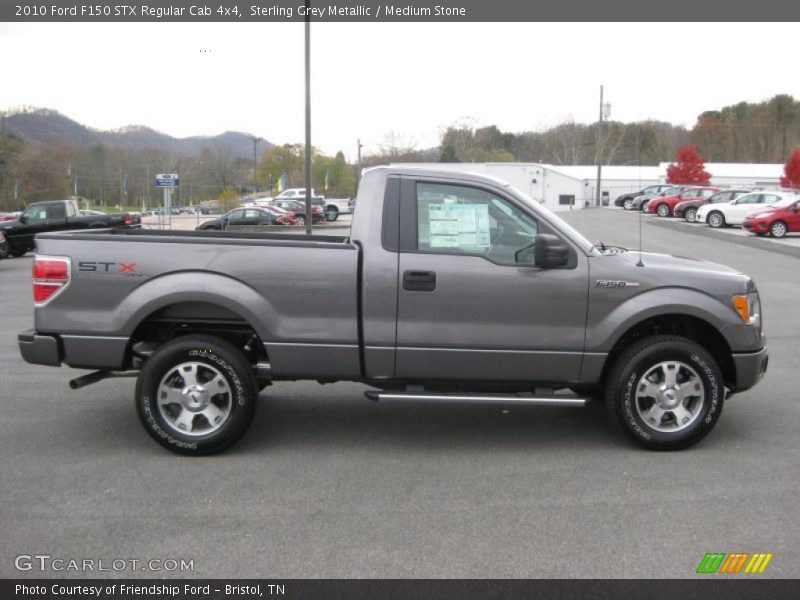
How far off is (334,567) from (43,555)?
1482 mm

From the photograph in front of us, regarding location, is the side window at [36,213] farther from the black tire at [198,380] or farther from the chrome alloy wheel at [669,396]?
the chrome alloy wheel at [669,396]

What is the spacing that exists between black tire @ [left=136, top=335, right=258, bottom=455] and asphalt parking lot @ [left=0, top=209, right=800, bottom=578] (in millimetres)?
151

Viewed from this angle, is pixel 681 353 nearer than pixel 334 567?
No

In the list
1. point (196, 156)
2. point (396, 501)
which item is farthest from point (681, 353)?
point (196, 156)

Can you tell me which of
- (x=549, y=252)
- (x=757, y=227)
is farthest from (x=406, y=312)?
(x=757, y=227)

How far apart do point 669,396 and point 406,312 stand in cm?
197

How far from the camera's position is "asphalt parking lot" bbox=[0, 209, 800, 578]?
371 centimetres

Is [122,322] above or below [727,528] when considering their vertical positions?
above

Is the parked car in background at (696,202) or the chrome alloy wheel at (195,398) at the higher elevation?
the parked car in background at (696,202)

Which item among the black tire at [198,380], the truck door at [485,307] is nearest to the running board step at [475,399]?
the truck door at [485,307]

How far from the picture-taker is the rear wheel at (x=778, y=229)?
2875 centimetres

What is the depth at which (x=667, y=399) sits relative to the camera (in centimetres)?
520

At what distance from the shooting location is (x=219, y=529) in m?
4.00

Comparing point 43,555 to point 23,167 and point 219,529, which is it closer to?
point 219,529
